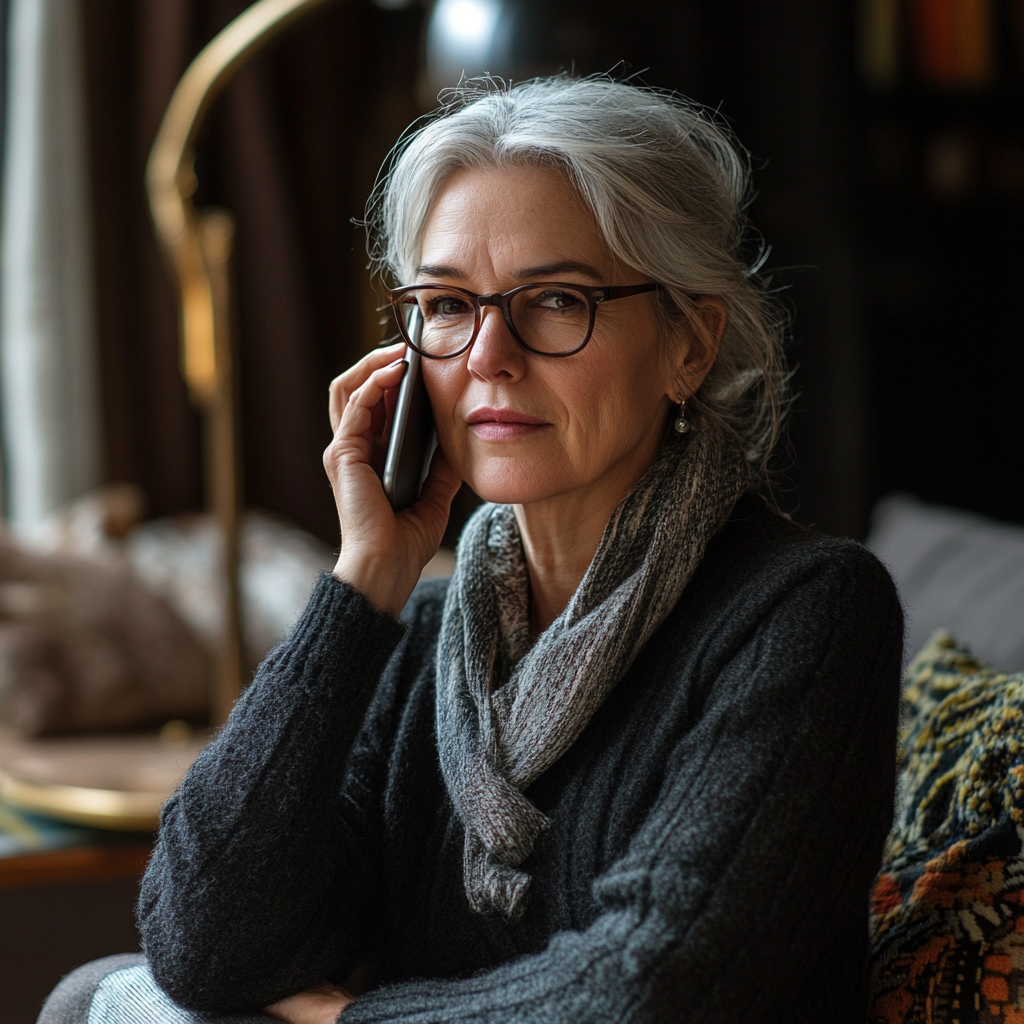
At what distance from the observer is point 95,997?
111cm

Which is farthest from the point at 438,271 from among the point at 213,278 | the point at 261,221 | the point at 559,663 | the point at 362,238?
the point at 261,221

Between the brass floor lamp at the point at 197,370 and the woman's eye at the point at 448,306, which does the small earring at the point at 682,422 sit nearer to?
the woman's eye at the point at 448,306

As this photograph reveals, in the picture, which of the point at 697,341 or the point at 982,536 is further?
the point at 982,536

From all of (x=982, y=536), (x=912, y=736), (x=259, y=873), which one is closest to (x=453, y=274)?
(x=259, y=873)

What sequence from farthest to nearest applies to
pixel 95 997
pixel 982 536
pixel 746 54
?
1. pixel 746 54
2. pixel 982 536
3. pixel 95 997

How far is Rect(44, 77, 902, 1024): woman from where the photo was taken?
0.88 metres

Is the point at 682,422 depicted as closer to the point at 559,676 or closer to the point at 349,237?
the point at 559,676

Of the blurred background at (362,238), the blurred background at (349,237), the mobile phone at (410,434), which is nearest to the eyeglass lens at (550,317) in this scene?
the mobile phone at (410,434)

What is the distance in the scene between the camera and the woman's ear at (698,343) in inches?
43.9

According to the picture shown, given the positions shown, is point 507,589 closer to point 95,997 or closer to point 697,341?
point 697,341

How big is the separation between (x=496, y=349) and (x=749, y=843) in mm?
474

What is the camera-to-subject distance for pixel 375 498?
1145 mm

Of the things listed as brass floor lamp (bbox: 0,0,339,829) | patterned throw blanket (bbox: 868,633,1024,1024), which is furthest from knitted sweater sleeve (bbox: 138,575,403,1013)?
brass floor lamp (bbox: 0,0,339,829)

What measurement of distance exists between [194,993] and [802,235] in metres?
2.65
